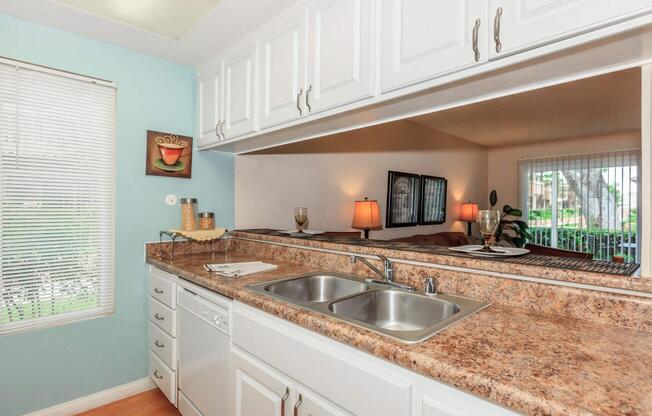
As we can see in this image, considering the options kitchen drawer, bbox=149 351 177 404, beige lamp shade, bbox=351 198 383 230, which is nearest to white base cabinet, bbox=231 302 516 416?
kitchen drawer, bbox=149 351 177 404

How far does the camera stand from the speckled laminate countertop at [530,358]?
604mm

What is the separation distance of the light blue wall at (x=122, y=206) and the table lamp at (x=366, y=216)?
1.25 meters

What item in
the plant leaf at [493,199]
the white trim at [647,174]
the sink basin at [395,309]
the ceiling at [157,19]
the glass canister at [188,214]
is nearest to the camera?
the white trim at [647,174]

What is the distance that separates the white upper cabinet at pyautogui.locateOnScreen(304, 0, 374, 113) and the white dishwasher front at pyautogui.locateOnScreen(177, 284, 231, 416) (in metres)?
1.02

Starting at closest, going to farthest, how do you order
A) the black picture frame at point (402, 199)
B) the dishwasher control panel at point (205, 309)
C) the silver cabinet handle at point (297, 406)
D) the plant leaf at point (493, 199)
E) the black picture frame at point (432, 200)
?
the silver cabinet handle at point (297, 406)
the dishwasher control panel at point (205, 309)
the black picture frame at point (402, 199)
the black picture frame at point (432, 200)
the plant leaf at point (493, 199)

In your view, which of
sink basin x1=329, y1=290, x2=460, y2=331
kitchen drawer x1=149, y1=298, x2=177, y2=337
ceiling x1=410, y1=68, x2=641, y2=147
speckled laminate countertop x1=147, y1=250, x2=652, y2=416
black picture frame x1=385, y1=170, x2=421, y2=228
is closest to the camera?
speckled laminate countertop x1=147, y1=250, x2=652, y2=416

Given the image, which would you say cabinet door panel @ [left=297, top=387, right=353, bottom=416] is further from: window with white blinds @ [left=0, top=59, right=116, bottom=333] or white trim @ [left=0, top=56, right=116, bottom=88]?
white trim @ [left=0, top=56, right=116, bottom=88]

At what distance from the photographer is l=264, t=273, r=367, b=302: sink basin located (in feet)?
5.26

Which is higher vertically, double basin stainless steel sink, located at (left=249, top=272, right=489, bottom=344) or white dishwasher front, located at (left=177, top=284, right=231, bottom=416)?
double basin stainless steel sink, located at (left=249, top=272, right=489, bottom=344)

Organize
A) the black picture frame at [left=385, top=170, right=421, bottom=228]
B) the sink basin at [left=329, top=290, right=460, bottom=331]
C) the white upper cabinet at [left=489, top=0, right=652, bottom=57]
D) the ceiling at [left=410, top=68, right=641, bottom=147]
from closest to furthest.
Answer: the white upper cabinet at [left=489, top=0, right=652, bottom=57], the sink basin at [left=329, top=290, right=460, bottom=331], the ceiling at [left=410, top=68, right=641, bottom=147], the black picture frame at [left=385, top=170, right=421, bottom=228]

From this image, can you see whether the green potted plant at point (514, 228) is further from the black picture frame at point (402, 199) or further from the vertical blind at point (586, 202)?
the black picture frame at point (402, 199)

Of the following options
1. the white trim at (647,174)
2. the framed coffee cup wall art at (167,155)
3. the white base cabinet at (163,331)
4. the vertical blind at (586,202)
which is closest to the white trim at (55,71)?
the framed coffee cup wall art at (167,155)

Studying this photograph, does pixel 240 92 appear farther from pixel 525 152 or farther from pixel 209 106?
pixel 525 152

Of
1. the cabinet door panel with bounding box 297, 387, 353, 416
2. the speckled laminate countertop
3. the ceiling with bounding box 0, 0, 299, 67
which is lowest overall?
the cabinet door panel with bounding box 297, 387, 353, 416
